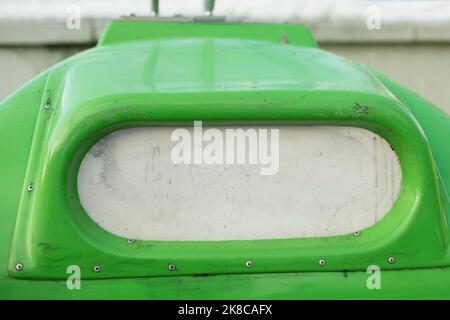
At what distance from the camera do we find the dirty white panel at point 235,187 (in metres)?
1.66

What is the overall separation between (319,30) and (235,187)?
115 inches

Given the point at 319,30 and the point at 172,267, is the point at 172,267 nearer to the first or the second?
the point at 172,267

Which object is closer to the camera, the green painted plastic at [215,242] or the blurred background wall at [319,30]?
the green painted plastic at [215,242]

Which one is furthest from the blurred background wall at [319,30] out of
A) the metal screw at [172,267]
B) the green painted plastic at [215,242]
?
the metal screw at [172,267]

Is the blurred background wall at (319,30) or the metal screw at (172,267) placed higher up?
the blurred background wall at (319,30)

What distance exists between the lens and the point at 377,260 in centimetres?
168

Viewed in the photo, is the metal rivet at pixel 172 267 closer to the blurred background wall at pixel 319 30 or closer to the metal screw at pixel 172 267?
the metal screw at pixel 172 267

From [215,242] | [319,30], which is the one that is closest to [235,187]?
[215,242]

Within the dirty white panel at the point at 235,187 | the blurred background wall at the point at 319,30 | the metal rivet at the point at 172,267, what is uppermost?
the blurred background wall at the point at 319,30

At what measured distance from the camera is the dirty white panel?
1.66 m

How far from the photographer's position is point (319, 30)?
443 cm

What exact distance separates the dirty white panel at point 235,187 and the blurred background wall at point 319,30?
104 inches

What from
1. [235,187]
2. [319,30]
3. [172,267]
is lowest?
[172,267]

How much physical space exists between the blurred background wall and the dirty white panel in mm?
2649
